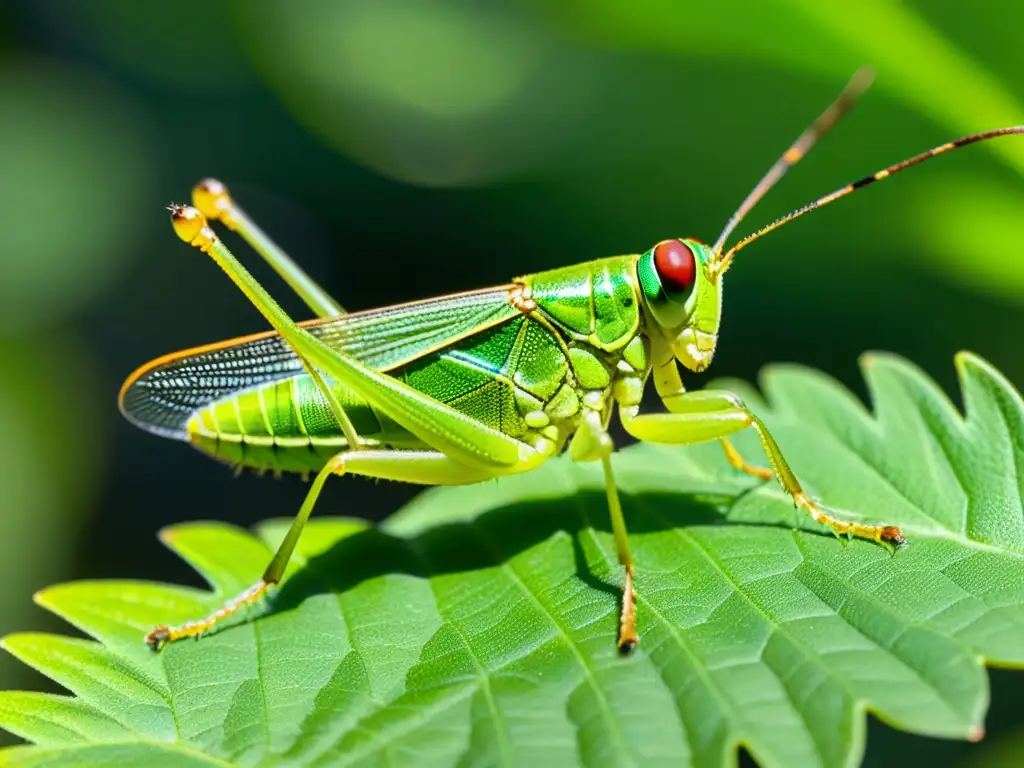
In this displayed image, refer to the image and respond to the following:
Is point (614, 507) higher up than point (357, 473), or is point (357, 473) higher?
point (357, 473)

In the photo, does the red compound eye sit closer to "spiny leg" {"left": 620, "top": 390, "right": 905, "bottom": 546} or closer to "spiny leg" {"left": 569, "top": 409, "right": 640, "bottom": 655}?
"spiny leg" {"left": 620, "top": 390, "right": 905, "bottom": 546}

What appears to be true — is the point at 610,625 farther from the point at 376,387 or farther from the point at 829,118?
the point at 829,118

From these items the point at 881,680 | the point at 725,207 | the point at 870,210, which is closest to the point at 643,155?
the point at 725,207

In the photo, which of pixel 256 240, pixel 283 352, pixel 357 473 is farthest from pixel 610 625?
pixel 256 240

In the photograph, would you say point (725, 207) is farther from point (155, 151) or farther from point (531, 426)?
point (155, 151)

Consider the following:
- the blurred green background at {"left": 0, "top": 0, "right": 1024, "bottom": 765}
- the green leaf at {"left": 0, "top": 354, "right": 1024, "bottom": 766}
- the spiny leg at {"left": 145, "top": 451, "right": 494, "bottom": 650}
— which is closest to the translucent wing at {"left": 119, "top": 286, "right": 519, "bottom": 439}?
the spiny leg at {"left": 145, "top": 451, "right": 494, "bottom": 650}
